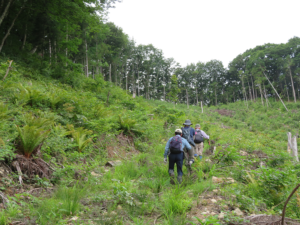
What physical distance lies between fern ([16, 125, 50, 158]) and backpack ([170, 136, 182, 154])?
11.8 feet

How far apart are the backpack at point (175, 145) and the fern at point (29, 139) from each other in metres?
3.59

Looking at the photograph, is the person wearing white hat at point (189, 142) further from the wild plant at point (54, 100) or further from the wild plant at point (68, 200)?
the wild plant at point (54, 100)

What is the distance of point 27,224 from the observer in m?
2.46

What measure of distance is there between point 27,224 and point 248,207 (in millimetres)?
3819

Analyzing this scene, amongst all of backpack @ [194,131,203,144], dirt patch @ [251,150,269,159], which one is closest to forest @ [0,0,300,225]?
dirt patch @ [251,150,269,159]

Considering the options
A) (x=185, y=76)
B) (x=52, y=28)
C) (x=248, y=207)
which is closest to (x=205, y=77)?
(x=185, y=76)

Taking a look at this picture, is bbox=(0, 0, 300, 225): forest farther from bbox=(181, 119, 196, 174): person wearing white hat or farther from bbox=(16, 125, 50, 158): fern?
bbox=(181, 119, 196, 174): person wearing white hat

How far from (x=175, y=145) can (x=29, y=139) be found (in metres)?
3.89

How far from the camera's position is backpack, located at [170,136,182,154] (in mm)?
5078

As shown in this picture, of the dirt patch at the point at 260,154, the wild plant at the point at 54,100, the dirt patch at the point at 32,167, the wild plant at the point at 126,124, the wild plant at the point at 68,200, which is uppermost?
the wild plant at the point at 54,100

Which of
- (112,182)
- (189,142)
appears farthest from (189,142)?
(112,182)

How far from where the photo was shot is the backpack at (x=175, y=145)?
5078 mm

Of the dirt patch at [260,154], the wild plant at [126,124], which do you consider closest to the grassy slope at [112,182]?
the wild plant at [126,124]

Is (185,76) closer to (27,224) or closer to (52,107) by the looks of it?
(52,107)
